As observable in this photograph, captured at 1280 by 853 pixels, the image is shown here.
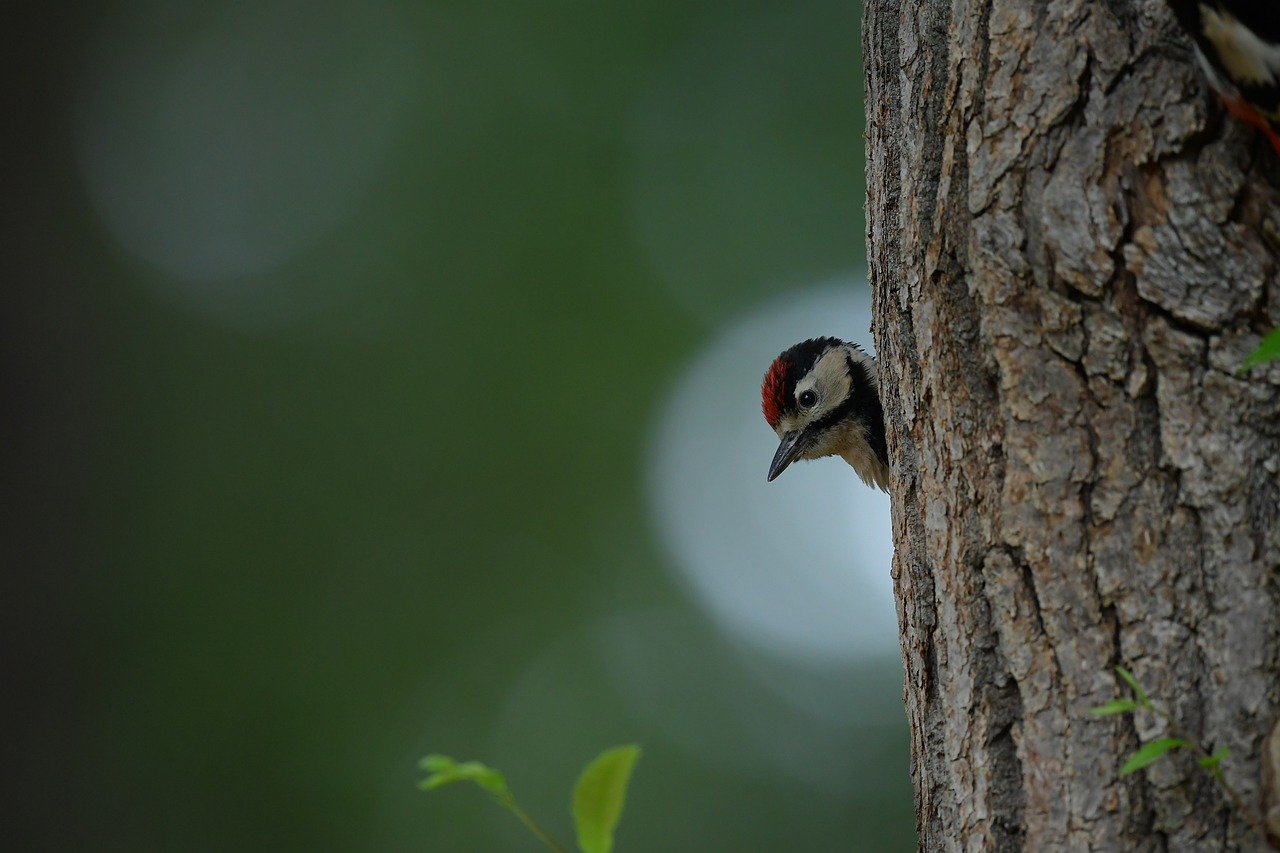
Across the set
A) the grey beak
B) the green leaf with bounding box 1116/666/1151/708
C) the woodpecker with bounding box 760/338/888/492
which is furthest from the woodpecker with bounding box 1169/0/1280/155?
the grey beak

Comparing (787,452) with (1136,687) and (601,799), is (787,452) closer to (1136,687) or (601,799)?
(1136,687)

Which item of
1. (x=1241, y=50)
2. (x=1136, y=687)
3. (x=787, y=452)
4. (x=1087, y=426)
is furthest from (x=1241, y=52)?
(x=787, y=452)

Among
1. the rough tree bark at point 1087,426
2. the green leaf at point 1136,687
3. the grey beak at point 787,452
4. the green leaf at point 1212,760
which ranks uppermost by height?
the grey beak at point 787,452

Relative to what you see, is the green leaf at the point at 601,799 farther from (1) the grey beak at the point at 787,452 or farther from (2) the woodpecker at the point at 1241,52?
(1) the grey beak at the point at 787,452

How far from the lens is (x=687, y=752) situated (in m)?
7.78

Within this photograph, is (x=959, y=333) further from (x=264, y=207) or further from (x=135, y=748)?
(x=264, y=207)

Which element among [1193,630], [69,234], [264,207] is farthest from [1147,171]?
[264,207]

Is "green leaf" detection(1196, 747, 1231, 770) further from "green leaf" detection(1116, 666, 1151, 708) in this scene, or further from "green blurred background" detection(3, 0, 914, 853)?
"green blurred background" detection(3, 0, 914, 853)

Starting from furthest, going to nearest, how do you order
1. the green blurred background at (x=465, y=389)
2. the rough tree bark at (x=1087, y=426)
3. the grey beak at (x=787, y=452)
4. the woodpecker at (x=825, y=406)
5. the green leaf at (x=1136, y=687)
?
the green blurred background at (x=465, y=389) < the grey beak at (x=787, y=452) < the woodpecker at (x=825, y=406) < the rough tree bark at (x=1087, y=426) < the green leaf at (x=1136, y=687)

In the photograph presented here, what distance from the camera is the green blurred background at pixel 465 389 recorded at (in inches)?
257

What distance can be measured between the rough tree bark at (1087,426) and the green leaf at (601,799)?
0.69 meters

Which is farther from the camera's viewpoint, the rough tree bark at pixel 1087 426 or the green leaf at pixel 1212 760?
the rough tree bark at pixel 1087 426

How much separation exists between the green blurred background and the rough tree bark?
15.4 feet

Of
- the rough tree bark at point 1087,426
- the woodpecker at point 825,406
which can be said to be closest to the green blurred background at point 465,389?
the woodpecker at point 825,406
